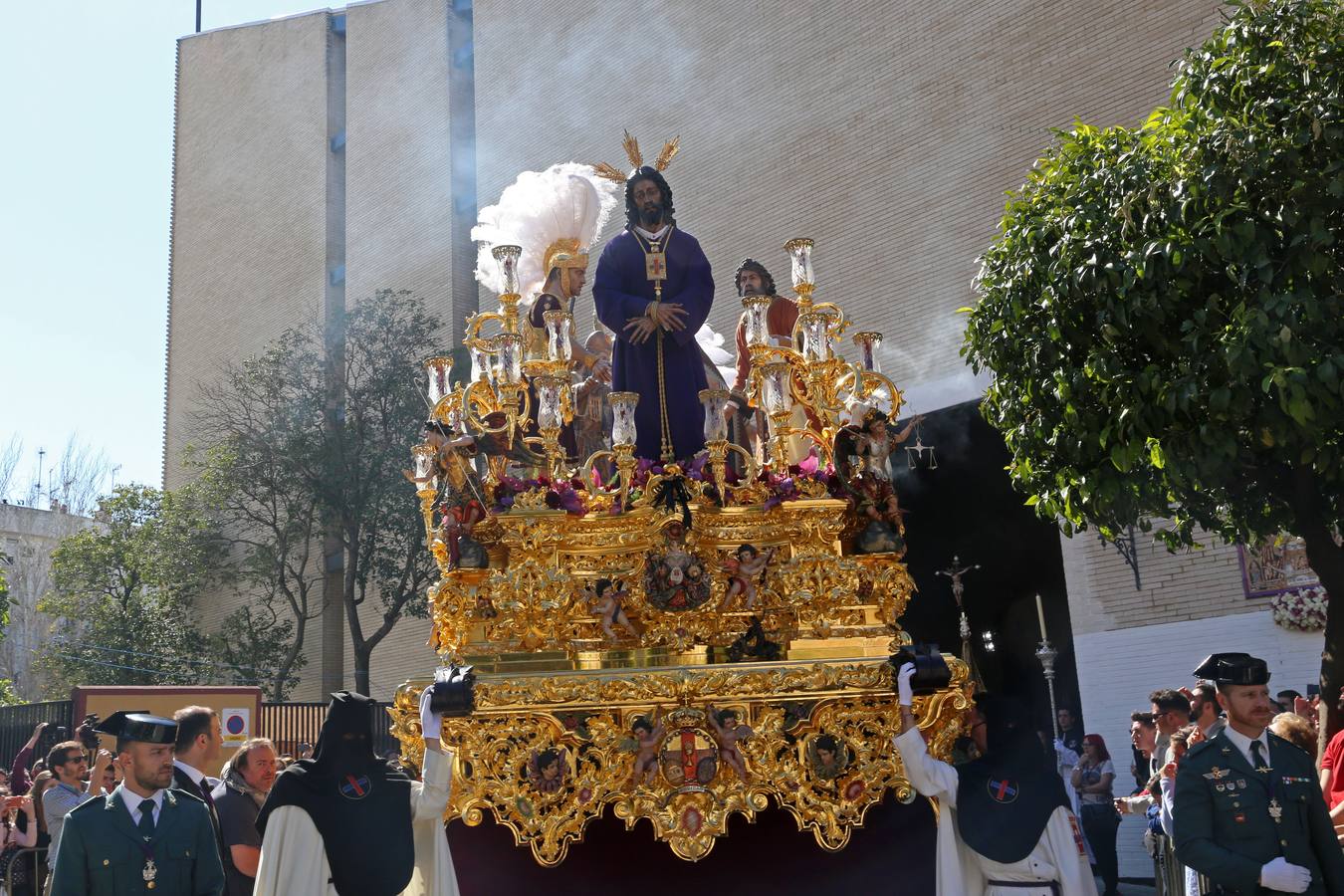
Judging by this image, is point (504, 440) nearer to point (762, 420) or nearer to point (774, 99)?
point (762, 420)

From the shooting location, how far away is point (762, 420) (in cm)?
854

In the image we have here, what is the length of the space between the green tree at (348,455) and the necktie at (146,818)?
1605 cm

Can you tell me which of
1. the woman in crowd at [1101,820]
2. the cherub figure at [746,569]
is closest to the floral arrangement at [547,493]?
the cherub figure at [746,569]

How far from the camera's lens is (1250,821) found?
4.74 metres

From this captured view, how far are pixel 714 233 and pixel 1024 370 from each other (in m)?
10.8

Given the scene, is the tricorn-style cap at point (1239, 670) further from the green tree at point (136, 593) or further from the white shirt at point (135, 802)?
the green tree at point (136, 593)

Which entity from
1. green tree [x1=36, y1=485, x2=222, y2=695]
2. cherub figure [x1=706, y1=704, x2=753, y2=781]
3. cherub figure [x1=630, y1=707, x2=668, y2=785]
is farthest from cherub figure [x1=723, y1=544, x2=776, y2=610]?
green tree [x1=36, y1=485, x2=222, y2=695]

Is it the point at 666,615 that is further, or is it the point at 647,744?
the point at 666,615

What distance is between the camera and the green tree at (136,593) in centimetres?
2312

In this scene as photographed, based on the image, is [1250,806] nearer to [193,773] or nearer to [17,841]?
[193,773]

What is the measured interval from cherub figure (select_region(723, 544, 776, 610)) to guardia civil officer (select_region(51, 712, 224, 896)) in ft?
10.1

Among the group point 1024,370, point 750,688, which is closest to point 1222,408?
point 1024,370

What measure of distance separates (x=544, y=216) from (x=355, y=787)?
18.2 feet

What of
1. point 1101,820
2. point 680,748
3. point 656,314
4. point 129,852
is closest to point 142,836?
point 129,852
